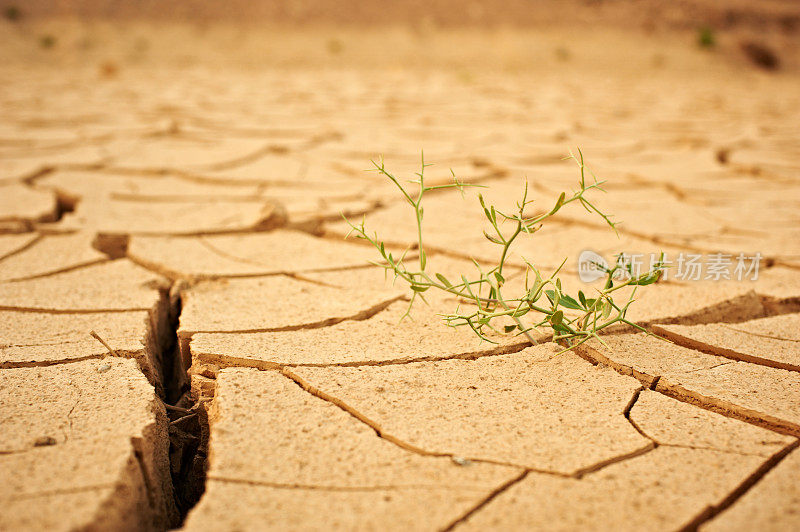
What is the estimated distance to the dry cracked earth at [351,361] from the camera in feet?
2.76

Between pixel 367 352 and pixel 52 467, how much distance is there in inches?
20.7

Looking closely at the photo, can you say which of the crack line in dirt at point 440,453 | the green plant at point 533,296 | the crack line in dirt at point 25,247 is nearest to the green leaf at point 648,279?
the green plant at point 533,296

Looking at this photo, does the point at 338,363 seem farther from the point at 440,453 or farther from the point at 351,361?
the point at 440,453

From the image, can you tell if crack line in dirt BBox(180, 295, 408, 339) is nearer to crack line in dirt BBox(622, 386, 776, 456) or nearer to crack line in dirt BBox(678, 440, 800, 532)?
crack line in dirt BBox(622, 386, 776, 456)

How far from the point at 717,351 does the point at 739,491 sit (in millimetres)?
429

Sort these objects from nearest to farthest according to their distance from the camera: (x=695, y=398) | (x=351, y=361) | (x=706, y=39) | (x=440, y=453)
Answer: (x=440, y=453)
(x=695, y=398)
(x=351, y=361)
(x=706, y=39)

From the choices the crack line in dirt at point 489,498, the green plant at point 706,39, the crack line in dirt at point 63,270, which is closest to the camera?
the crack line in dirt at point 489,498

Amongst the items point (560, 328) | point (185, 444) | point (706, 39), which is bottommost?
point (185, 444)

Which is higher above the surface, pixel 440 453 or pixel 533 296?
pixel 533 296

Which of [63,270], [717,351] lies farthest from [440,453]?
[63,270]

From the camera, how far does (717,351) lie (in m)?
1.23

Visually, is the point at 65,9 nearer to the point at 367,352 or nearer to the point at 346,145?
the point at 346,145

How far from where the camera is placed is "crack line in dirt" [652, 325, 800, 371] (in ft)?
3.89

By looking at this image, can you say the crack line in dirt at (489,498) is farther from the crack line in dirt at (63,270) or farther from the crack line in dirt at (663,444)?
the crack line in dirt at (63,270)
